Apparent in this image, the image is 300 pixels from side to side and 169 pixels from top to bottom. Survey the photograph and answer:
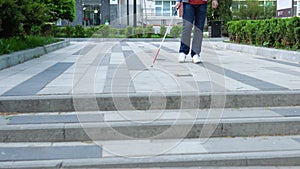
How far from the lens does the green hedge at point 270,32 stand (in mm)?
8977

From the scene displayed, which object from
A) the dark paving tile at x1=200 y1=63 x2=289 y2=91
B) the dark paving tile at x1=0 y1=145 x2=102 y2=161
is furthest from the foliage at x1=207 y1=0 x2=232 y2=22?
the dark paving tile at x1=0 y1=145 x2=102 y2=161

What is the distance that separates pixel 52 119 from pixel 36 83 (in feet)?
4.63

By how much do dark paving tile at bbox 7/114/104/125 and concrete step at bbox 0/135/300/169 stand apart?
30cm

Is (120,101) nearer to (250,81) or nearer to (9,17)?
(250,81)

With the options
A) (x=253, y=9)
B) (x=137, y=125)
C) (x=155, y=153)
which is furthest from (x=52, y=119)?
(x=253, y=9)

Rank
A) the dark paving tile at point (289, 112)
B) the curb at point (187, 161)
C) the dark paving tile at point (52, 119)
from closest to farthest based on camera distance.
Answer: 1. the curb at point (187, 161)
2. the dark paving tile at point (52, 119)
3. the dark paving tile at point (289, 112)

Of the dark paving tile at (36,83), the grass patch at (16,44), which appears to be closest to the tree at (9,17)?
the grass patch at (16,44)

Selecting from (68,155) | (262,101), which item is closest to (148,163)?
(68,155)

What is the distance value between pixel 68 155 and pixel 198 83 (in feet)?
Answer: 7.62

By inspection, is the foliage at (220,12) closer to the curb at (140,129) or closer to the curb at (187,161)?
the curb at (140,129)

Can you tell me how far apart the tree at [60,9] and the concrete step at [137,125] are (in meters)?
14.0

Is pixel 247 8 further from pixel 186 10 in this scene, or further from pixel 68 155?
pixel 68 155

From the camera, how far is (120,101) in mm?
4398

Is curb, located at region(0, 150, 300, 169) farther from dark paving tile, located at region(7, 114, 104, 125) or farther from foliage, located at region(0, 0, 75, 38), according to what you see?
foliage, located at region(0, 0, 75, 38)
